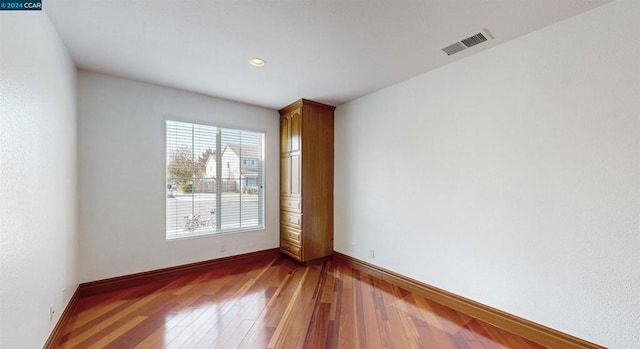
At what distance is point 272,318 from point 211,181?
89.0 inches

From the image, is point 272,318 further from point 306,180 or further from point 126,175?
point 126,175

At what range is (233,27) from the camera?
2.04m

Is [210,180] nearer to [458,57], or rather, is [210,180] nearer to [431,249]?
[431,249]

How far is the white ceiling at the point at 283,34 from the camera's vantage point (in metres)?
1.81

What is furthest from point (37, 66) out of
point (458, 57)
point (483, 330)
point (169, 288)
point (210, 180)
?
point (483, 330)

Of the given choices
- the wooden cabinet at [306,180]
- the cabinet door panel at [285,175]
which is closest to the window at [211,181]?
the cabinet door panel at [285,175]

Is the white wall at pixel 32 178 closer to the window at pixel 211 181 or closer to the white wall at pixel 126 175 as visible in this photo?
the white wall at pixel 126 175

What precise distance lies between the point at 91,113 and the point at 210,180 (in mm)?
1562

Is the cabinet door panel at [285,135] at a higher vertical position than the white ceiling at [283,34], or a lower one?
lower

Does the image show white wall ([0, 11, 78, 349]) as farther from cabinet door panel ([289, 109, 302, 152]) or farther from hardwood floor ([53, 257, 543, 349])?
cabinet door panel ([289, 109, 302, 152])

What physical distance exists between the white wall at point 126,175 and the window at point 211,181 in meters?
0.13

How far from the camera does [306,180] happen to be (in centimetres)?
390

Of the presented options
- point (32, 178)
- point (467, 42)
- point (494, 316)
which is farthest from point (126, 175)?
point (494, 316)

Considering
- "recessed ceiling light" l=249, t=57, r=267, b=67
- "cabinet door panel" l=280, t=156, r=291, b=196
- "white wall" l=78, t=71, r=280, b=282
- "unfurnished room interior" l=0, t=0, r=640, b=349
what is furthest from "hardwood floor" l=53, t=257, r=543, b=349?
"recessed ceiling light" l=249, t=57, r=267, b=67
